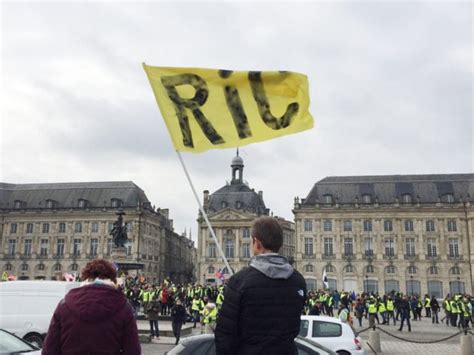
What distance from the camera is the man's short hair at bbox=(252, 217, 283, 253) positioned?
12.3 ft

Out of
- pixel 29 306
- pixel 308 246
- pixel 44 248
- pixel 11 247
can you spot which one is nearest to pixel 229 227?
pixel 308 246

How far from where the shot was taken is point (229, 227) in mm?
78750

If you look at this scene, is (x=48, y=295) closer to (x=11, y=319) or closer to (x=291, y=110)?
(x=11, y=319)

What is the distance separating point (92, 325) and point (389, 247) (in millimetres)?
70412

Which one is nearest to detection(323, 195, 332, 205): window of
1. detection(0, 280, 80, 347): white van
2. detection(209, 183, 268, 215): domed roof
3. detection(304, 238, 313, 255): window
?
detection(304, 238, 313, 255): window

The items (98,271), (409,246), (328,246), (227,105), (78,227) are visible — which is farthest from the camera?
(78,227)

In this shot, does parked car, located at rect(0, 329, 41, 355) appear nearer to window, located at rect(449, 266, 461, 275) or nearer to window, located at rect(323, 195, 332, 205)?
window, located at rect(323, 195, 332, 205)

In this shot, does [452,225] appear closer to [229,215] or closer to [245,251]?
[245,251]

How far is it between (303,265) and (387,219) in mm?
13863

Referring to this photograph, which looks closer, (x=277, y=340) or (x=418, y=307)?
(x=277, y=340)

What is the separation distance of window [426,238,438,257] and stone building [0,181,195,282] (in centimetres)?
4304

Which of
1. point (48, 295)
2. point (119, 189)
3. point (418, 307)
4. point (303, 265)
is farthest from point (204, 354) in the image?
point (119, 189)

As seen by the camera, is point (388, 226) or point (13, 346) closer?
point (13, 346)

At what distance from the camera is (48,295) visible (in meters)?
14.1
